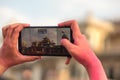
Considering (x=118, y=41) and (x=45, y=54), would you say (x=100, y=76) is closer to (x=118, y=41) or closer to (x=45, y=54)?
(x=45, y=54)

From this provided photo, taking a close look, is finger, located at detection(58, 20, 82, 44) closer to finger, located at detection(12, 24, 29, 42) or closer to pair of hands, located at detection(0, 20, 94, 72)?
pair of hands, located at detection(0, 20, 94, 72)

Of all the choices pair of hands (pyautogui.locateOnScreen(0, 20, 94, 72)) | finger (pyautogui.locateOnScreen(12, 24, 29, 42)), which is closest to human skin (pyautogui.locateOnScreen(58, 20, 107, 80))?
pair of hands (pyautogui.locateOnScreen(0, 20, 94, 72))

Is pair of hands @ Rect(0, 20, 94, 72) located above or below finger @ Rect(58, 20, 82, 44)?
below

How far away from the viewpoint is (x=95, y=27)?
18.9 meters

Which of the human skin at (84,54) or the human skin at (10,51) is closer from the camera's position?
the human skin at (84,54)

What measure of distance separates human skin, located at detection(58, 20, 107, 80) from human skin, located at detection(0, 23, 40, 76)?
0.40ft

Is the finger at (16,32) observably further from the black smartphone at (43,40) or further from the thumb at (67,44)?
the thumb at (67,44)

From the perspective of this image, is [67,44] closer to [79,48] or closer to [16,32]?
[79,48]

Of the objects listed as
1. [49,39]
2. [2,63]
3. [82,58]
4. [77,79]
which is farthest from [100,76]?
[77,79]

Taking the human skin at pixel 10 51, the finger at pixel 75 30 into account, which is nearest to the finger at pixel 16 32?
the human skin at pixel 10 51

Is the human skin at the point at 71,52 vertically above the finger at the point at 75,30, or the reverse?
the finger at the point at 75,30

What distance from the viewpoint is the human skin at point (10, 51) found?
1.18m

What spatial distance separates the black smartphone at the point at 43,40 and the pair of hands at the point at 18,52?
0.05ft

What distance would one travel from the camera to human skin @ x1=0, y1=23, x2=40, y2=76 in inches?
46.3
